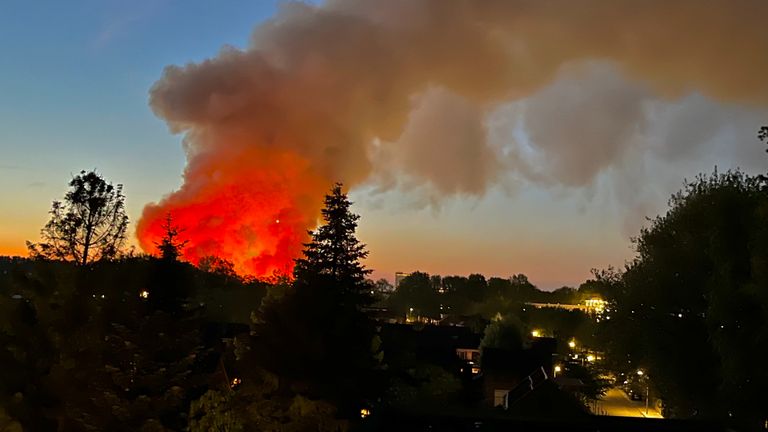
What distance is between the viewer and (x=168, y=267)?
20.6 meters

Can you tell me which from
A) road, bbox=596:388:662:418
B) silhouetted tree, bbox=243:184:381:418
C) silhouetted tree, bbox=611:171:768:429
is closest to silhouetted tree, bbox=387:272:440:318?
road, bbox=596:388:662:418

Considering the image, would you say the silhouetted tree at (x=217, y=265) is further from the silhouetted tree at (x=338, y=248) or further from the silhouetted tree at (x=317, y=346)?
the silhouetted tree at (x=317, y=346)

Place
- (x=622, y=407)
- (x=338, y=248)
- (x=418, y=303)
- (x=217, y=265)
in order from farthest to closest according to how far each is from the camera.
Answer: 1. (x=418, y=303)
2. (x=217, y=265)
3. (x=622, y=407)
4. (x=338, y=248)

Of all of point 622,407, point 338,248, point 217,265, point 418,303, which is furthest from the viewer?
point 418,303

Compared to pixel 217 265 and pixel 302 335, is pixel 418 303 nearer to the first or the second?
pixel 217 265

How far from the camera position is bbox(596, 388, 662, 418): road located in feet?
131

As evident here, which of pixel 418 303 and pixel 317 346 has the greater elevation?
pixel 418 303

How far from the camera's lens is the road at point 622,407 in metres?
40.1

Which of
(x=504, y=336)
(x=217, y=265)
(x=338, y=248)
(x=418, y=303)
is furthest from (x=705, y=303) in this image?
(x=418, y=303)

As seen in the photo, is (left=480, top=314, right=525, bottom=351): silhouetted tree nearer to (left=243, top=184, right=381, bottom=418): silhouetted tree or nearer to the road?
the road

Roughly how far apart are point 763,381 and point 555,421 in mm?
9263

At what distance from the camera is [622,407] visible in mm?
44062

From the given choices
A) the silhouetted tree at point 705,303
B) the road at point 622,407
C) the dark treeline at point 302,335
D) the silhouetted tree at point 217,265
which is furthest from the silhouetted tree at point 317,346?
the silhouetted tree at point 217,265

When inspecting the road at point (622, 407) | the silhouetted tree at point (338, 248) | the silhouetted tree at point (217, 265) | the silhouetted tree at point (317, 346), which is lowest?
the road at point (622, 407)
